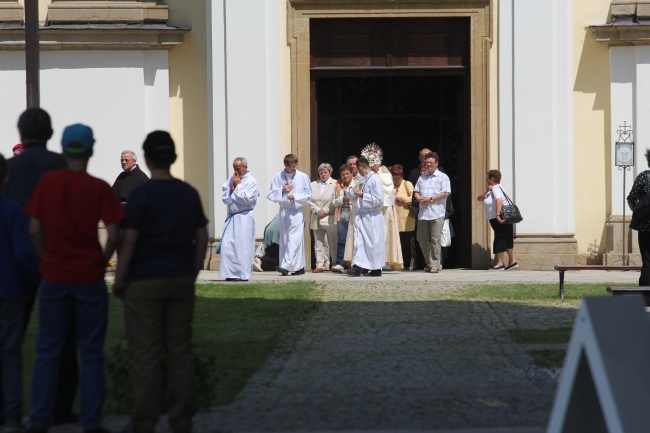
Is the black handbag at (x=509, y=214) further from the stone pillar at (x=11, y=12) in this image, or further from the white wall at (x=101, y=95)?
the stone pillar at (x=11, y=12)

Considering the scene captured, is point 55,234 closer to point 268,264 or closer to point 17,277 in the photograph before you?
point 17,277

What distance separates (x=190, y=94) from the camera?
21.8 meters

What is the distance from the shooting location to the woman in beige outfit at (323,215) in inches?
800

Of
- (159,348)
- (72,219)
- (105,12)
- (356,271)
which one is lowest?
(356,271)

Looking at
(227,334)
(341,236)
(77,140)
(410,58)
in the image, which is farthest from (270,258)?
(77,140)

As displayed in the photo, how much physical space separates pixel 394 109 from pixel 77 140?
56.0 ft

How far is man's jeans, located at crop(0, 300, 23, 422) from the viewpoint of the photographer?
7.18 metres

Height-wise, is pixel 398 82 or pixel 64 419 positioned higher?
pixel 398 82

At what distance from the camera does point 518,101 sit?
69.1ft

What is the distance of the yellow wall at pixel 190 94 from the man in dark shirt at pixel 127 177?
3048 mm

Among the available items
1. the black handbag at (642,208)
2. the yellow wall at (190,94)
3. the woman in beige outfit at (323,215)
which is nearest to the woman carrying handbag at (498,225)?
the woman in beige outfit at (323,215)

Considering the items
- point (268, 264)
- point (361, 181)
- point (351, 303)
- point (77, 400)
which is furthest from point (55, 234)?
point (268, 264)

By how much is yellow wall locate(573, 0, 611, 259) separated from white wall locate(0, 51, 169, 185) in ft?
21.4

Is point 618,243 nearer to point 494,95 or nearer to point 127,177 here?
point 494,95
